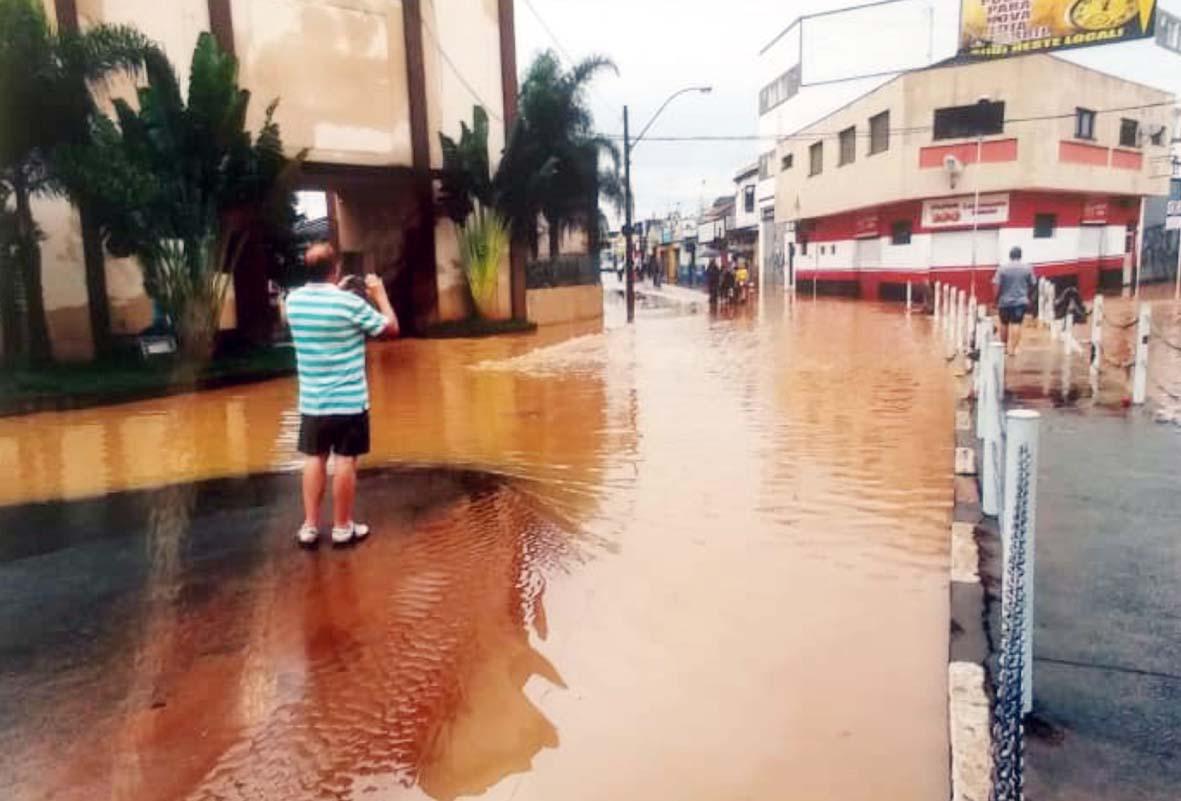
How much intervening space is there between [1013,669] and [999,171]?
95.2 ft

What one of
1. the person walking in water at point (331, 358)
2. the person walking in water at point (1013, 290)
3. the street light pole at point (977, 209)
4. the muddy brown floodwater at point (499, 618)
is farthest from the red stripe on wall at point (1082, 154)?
the person walking in water at point (331, 358)

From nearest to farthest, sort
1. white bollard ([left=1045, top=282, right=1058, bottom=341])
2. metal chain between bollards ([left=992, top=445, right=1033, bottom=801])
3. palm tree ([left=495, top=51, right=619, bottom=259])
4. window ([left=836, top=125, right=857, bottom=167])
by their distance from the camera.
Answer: metal chain between bollards ([left=992, top=445, right=1033, bottom=801]) → white bollard ([left=1045, top=282, right=1058, bottom=341]) → palm tree ([left=495, top=51, right=619, bottom=259]) → window ([left=836, top=125, right=857, bottom=167])

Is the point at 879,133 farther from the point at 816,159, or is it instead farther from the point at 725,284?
the point at 725,284

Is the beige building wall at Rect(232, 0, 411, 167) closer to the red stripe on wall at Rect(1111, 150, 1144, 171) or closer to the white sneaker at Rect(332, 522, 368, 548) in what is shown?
the white sneaker at Rect(332, 522, 368, 548)

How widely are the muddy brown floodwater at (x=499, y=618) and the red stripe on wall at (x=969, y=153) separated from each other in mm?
22732

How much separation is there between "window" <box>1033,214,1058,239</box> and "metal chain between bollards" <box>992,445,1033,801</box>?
29076 mm

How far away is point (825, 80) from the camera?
1507 inches

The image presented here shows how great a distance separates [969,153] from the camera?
28.3 metres

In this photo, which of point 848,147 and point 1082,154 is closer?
point 1082,154

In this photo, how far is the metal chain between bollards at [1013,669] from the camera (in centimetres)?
241

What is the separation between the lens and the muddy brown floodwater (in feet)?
9.98

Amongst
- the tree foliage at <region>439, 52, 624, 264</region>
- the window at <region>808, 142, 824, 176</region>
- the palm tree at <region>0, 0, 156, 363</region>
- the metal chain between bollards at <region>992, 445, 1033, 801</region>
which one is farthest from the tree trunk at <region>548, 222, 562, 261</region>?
the metal chain between bollards at <region>992, 445, 1033, 801</region>

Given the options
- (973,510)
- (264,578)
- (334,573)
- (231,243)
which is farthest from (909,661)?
(231,243)

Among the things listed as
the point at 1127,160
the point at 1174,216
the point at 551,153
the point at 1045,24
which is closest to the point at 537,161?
the point at 551,153
